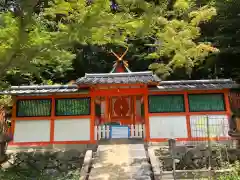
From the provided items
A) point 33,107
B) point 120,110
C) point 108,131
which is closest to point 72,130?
point 108,131

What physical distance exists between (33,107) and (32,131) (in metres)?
0.96

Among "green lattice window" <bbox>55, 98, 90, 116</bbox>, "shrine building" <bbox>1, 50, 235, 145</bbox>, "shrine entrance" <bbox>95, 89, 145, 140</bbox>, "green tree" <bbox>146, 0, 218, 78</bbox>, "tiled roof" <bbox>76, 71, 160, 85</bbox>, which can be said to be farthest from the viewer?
"green tree" <bbox>146, 0, 218, 78</bbox>

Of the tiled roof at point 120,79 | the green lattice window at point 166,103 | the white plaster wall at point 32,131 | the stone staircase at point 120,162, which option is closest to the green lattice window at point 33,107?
the white plaster wall at point 32,131

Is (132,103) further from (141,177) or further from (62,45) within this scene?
(62,45)

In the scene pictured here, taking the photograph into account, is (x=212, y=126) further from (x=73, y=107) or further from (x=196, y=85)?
(x=73, y=107)

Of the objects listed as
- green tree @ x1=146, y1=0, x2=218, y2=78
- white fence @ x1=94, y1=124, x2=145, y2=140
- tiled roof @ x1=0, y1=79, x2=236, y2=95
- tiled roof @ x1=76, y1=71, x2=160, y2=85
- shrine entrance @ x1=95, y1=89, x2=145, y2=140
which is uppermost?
green tree @ x1=146, y1=0, x2=218, y2=78

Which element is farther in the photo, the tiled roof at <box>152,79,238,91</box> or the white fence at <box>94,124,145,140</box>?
the white fence at <box>94,124,145,140</box>

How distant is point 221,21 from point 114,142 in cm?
889

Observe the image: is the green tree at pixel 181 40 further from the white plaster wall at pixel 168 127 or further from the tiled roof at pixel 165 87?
the white plaster wall at pixel 168 127

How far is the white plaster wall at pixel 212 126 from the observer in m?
10.6

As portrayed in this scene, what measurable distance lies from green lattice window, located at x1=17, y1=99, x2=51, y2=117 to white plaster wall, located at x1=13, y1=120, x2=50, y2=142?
30 cm

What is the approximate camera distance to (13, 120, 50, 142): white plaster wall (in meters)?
10.8

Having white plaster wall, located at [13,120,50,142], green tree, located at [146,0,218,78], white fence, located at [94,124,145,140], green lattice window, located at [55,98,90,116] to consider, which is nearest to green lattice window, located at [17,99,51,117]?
white plaster wall, located at [13,120,50,142]

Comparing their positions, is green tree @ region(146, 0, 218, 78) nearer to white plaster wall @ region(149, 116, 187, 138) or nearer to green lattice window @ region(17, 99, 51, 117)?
white plaster wall @ region(149, 116, 187, 138)
